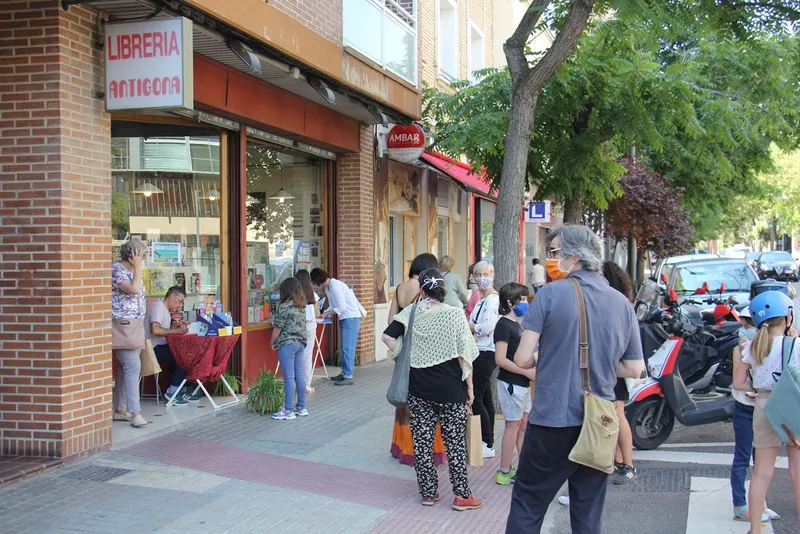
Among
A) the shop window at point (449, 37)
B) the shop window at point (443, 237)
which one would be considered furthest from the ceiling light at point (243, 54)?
the shop window at point (449, 37)

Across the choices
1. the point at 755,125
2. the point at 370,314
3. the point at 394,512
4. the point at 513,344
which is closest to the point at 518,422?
the point at 513,344

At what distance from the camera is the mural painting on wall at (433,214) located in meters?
16.8

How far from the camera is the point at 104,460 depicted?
22.5 feet

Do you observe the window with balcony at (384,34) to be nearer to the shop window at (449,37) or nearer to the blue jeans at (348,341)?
the blue jeans at (348,341)

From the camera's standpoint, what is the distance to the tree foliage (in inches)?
797

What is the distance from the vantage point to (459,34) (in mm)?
18625

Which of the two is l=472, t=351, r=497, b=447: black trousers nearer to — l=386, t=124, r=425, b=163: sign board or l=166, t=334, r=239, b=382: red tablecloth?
l=166, t=334, r=239, b=382: red tablecloth

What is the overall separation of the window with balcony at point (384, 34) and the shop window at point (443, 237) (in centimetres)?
564

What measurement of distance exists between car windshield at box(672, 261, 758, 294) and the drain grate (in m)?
11.1

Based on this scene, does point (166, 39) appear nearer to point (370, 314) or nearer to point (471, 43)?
point (370, 314)

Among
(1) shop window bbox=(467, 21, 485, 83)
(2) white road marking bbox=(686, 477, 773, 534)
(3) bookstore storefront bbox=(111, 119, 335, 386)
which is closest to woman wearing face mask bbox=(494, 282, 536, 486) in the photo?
(2) white road marking bbox=(686, 477, 773, 534)

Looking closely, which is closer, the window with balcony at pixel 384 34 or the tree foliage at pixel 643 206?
the window with balcony at pixel 384 34

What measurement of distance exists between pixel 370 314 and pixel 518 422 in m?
6.94

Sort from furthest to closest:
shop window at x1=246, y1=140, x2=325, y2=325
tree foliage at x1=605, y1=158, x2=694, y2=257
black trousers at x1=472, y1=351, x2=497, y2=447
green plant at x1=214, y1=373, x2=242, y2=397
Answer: tree foliage at x1=605, y1=158, x2=694, y2=257 → shop window at x1=246, y1=140, x2=325, y2=325 → green plant at x1=214, y1=373, x2=242, y2=397 → black trousers at x1=472, y1=351, x2=497, y2=447
